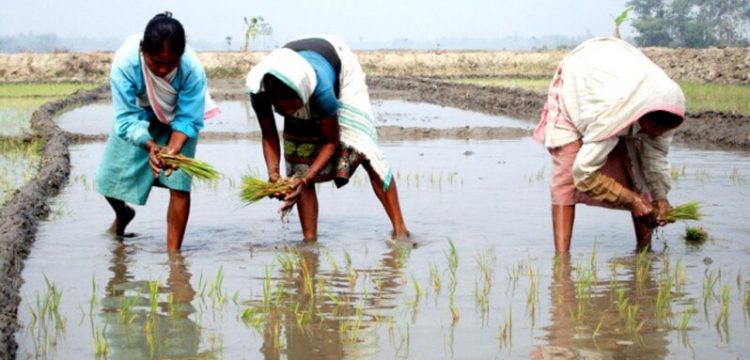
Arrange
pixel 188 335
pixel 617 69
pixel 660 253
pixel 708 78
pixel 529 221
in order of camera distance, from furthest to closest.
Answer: pixel 708 78 → pixel 529 221 → pixel 660 253 → pixel 617 69 → pixel 188 335

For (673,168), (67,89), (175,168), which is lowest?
(67,89)

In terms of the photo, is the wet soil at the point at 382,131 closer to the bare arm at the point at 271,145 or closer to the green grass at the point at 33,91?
the green grass at the point at 33,91

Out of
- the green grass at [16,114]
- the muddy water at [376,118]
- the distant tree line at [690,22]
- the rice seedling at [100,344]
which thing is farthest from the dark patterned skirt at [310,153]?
the distant tree line at [690,22]

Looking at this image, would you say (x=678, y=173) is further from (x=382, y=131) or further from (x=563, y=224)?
(x=382, y=131)

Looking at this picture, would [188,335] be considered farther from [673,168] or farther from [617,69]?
[673,168]

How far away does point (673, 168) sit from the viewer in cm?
927

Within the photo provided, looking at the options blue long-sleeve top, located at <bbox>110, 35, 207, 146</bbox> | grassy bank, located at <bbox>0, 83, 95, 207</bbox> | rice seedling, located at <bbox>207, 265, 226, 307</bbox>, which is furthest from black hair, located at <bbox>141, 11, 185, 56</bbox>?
grassy bank, located at <bbox>0, 83, 95, 207</bbox>

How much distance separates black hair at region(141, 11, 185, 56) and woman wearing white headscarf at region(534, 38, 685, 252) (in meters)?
1.80

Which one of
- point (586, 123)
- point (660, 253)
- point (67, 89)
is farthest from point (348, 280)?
point (67, 89)

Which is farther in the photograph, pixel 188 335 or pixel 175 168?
pixel 175 168

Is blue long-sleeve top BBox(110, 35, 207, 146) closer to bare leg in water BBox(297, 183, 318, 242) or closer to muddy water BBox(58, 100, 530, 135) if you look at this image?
bare leg in water BBox(297, 183, 318, 242)

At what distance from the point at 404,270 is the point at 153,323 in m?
1.49

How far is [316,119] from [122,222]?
1473mm

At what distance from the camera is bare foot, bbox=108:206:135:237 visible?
6.28 meters
